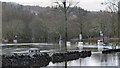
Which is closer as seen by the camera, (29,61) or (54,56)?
(29,61)

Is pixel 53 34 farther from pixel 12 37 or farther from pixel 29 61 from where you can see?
pixel 29 61

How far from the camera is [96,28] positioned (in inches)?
2798

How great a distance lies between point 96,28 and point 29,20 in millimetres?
19517

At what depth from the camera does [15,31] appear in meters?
68.0

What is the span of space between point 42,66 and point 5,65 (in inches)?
99.4

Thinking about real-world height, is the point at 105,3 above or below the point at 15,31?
above

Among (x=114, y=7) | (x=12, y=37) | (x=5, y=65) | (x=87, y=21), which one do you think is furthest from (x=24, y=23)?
(x=5, y=65)

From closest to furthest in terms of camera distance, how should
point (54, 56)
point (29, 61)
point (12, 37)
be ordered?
1. point (29, 61)
2. point (54, 56)
3. point (12, 37)

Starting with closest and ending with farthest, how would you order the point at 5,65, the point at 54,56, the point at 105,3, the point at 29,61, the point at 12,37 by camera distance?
1. the point at 5,65
2. the point at 29,61
3. the point at 54,56
4. the point at 105,3
5. the point at 12,37

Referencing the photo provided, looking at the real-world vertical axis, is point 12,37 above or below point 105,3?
below

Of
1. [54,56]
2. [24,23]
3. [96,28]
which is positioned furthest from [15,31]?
[54,56]

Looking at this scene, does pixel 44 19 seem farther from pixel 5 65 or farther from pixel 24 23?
pixel 5 65

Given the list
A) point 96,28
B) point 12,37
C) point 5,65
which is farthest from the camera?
point 96,28

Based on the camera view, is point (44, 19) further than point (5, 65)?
Yes
